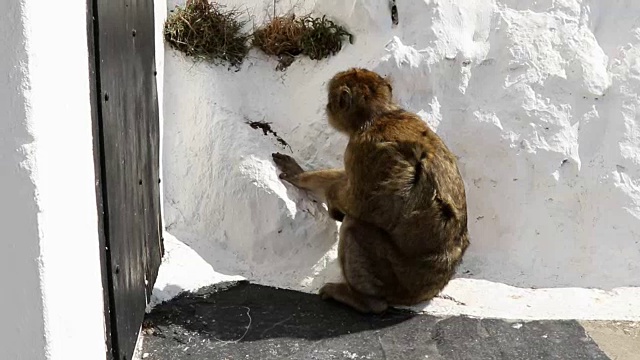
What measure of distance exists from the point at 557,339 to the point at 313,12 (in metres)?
3.29

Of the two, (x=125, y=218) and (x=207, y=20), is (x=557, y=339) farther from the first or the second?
(x=207, y=20)

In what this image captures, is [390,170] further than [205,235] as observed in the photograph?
No

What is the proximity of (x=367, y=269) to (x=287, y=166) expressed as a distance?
1147 millimetres

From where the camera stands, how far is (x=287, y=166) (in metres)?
5.70

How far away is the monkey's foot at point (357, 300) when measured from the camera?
4.98 m

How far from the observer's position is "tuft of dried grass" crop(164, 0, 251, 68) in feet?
19.8

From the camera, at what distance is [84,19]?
311 cm

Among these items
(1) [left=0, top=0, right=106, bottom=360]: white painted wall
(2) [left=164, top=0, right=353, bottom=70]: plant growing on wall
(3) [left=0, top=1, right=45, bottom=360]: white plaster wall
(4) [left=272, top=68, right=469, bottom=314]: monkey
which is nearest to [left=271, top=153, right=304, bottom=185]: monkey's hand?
(4) [left=272, top=68, right=469, bottom=314]: monkey

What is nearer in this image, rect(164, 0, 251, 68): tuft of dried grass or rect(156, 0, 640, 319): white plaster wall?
rect(156, 0, 640, 319): white plaster wall

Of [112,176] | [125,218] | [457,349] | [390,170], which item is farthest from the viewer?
[390,170]

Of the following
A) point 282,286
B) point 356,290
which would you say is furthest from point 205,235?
point 356,290

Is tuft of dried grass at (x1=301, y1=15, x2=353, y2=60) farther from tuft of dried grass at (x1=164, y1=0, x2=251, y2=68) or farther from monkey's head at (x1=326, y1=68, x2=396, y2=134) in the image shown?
monkey's head at (x1=326, y1=68, x2=396, y2=134)

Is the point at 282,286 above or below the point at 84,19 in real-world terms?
below

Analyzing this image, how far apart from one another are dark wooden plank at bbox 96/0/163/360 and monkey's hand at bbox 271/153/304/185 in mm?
943
